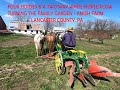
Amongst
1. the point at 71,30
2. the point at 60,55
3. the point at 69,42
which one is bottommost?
the point at 60,55

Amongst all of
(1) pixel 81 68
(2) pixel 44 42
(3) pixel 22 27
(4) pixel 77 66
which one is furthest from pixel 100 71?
(3) pixel 22 27

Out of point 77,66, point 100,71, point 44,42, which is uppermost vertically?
point 44,42

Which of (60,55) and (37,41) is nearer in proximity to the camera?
(60,55)

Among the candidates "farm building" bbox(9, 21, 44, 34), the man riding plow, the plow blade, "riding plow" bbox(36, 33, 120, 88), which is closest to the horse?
the man riding plow

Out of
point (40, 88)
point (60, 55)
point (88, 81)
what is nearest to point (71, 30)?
point (60, 55)

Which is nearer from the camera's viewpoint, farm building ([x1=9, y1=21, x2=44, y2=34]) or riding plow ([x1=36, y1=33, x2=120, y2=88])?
riding plow ([x1=36, y1=33, x2=120, y2=88])

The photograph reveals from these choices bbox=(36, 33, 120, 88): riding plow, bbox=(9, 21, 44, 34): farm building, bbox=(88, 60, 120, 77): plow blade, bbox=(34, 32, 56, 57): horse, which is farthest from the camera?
bbox=(9, 21, 44, 34): farm building

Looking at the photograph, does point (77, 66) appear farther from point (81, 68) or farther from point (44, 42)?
point (44, 42)

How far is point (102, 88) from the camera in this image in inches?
272

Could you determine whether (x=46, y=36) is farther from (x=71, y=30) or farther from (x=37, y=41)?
(x=71, y=30)

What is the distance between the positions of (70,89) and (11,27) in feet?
212

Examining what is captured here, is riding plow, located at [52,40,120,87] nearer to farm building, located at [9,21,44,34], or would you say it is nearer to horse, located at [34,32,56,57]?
horse, located at [34,32,56,57]

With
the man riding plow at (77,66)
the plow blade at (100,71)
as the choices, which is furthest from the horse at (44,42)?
the plow blade at (100,71)

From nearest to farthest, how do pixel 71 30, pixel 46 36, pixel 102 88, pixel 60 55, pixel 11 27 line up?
1. pixel 102 88
2. pixel 60 55
3. pixel 71 30
4. pixel 46 36
5. pixel 11 27
